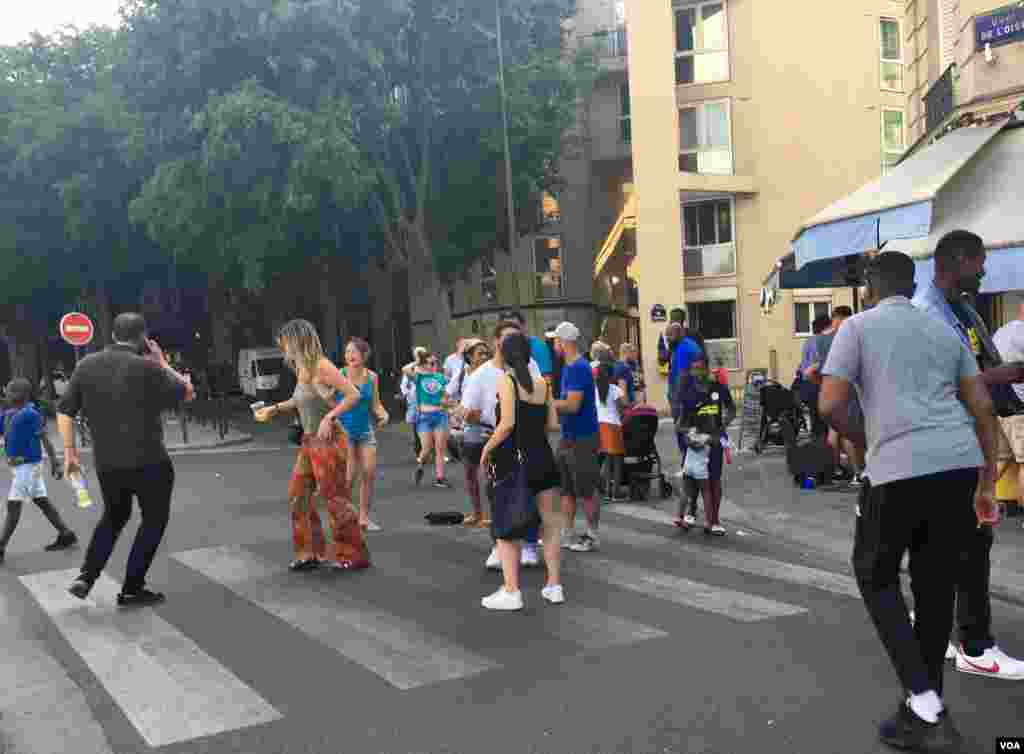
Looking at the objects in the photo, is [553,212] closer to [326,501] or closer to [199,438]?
[199,438]

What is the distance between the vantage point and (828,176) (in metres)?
27.2

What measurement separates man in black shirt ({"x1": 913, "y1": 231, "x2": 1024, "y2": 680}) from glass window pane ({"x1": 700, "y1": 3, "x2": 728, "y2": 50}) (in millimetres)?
24731

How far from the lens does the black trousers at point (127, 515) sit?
21.8ft

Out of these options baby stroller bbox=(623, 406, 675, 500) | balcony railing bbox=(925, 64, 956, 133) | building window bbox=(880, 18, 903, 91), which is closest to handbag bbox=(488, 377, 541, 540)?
baby stroller bbox=(623, 406, 675, 500)

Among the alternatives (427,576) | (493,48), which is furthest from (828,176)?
(427,576)

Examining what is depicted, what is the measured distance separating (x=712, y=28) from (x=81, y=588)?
83.1 feet

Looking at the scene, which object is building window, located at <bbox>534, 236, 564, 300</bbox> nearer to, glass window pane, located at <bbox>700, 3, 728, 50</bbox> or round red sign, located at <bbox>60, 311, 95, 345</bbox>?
glass window pane, located at <bbox>700, 3, 728, 50</bbox>

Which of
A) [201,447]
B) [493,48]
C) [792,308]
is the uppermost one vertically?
[493,48]

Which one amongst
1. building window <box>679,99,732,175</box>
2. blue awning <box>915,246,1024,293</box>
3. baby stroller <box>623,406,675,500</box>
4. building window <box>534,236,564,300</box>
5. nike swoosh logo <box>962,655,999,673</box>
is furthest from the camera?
building window <box>534,236,564,300</box>

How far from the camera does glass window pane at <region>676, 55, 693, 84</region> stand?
27875mm

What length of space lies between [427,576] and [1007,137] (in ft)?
23.3

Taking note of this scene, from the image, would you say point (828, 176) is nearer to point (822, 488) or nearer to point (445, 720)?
point (822, 488)

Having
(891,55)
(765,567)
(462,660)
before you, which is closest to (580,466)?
(765,567)

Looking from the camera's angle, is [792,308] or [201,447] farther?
[792,308]
